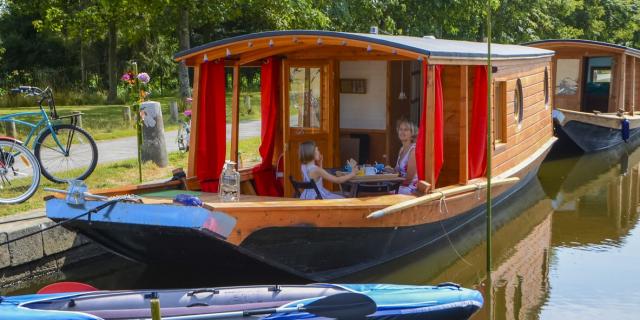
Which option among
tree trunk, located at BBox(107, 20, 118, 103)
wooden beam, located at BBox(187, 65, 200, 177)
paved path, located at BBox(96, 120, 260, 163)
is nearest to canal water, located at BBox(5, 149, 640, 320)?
wooden beam, located at BBox(187, 65, 200, 177)

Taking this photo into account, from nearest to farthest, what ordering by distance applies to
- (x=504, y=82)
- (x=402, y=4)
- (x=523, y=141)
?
(x=504, y=82) → (x=523, y=141) → (x=402, y=4)

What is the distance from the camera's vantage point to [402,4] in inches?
1014

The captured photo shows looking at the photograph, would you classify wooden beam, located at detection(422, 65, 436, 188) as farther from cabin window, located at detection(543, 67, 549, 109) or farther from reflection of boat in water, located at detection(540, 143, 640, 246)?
cabin window, located at detection(543, 67, 549, 109)

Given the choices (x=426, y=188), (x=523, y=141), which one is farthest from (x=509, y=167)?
(x=426, y=188)

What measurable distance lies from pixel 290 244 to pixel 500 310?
7.09ft

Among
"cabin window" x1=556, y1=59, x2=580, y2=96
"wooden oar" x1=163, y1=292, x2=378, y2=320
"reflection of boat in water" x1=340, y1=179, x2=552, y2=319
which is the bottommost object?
"reflection of boat in water" x1=340, y1=179, x2=552, y2=319

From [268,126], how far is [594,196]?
6581 mm

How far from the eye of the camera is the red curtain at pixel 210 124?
9172mm

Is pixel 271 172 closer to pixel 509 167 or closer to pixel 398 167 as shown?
pixel 398 167

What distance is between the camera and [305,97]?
32.1 ft

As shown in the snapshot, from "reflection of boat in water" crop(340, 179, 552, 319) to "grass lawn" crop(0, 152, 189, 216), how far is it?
4.13 meters

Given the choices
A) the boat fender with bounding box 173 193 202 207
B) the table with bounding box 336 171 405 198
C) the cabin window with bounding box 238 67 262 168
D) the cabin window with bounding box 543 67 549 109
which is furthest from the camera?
the cabin window with bounding box 543 67 549 109

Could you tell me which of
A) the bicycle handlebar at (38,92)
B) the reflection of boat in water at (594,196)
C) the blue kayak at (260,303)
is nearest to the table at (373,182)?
the blue kayak at (260,303)

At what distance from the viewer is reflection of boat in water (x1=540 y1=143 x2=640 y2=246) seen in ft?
35.5
